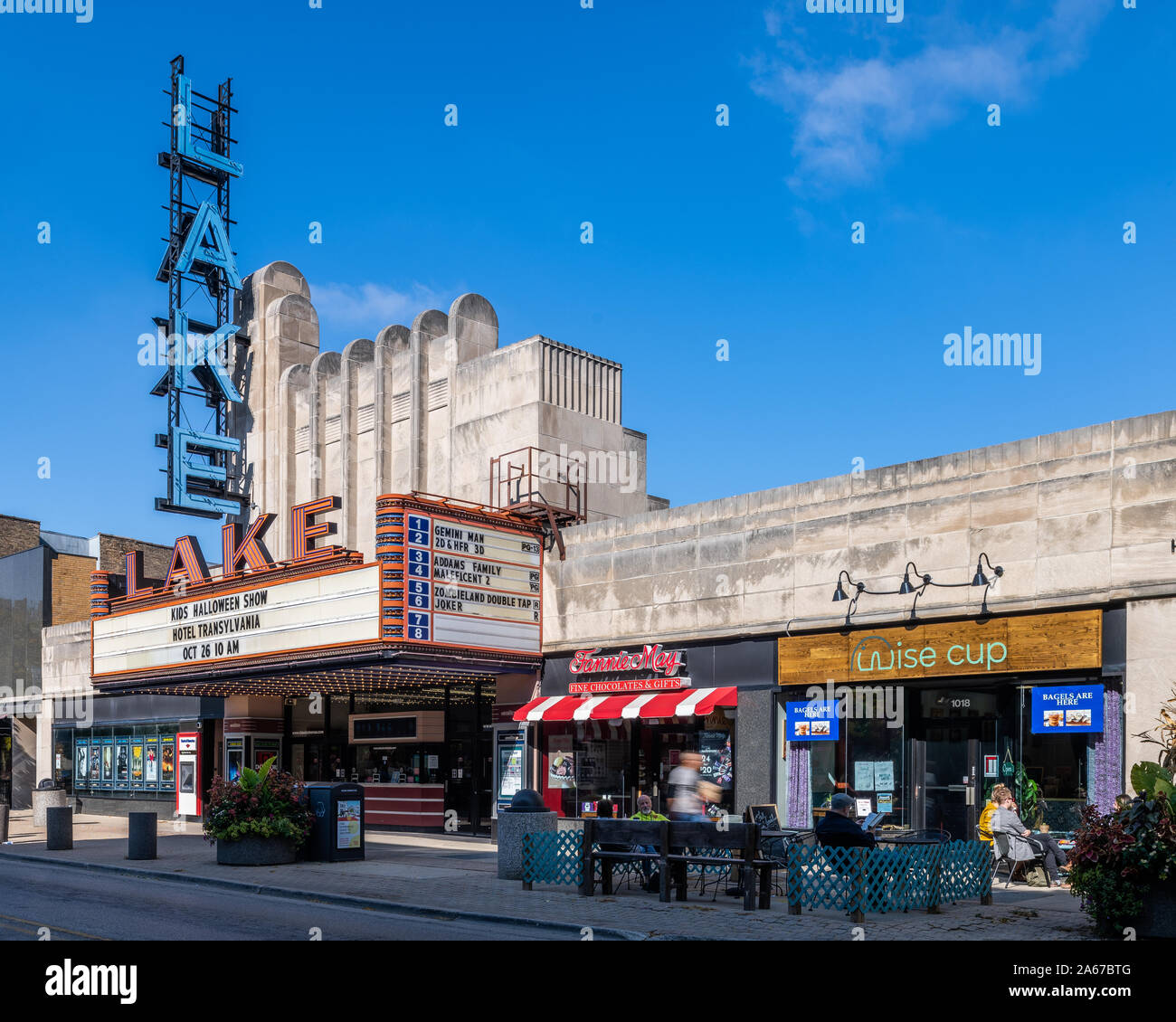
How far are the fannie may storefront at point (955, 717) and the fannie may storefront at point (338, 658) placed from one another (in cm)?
670

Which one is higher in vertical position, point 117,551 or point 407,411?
point 407,411

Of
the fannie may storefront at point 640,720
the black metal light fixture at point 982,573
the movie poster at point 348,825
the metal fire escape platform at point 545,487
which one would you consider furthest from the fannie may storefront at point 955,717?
the movie poster at point 348,825

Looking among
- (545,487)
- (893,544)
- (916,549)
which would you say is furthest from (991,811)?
(545,487)

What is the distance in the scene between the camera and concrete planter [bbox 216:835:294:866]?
67.3 feet

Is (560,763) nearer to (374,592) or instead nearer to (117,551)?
(374,592)

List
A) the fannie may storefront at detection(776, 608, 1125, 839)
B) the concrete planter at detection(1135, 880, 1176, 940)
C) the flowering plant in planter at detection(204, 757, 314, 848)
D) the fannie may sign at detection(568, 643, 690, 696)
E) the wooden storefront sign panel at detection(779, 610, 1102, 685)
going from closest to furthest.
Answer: the concrete planter at detection(1135, 880, 1176, 940), the fannie may storefront at detection(776, 608, 1125, 839), the wooden storefront sign panel at detection(779, 610, 1102, 685), the flowering plant in planter at detection(204, 757, 314, 848), the fannie may sign at detection(568, 643, 690, 696)

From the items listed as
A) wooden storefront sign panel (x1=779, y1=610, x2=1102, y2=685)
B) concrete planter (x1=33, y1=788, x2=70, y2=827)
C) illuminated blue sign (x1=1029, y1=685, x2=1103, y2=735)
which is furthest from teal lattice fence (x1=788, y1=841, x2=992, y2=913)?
concrete planter (x1=33, y1=788, x2=70, y2=827)

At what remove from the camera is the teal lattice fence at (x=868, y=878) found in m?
14.0

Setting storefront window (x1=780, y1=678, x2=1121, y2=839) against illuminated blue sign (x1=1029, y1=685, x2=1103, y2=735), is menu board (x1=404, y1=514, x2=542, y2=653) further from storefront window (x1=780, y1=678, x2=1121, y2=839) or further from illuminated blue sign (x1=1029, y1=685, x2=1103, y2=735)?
illuminated blue sign (x1=1029, y1=685, x2=1103, y2=735)

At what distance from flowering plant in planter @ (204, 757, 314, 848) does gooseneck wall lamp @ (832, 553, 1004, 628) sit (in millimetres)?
9777

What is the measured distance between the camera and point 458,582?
2509 cm

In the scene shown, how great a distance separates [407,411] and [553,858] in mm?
17522
